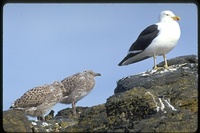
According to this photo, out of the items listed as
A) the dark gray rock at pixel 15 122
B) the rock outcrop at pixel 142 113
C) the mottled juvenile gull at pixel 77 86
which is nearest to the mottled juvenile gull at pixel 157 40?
the mottled juvenile gull at pixel 77 86

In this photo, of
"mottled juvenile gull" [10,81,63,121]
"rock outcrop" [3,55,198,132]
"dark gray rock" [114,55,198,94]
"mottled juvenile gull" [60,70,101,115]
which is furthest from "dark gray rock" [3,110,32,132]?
"mottled juvenile gull" [60,70,101,115]

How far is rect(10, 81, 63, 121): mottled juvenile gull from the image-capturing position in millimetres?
13352

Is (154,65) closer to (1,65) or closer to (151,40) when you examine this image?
(151,40)

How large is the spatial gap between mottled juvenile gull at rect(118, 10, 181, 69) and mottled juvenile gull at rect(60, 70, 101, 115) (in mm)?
2253

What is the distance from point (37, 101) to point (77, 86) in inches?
96.2

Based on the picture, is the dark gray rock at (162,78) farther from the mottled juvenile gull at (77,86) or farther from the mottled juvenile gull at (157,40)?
the mottled juvenile gull at (157,40)

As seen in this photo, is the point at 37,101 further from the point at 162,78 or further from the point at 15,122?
the point at 162,78

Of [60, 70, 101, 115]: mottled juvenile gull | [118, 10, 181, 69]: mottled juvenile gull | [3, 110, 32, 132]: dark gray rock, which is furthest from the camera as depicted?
[118, 10, 181, 69]: mottled juvenile gull

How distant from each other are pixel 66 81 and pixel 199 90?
5276mm

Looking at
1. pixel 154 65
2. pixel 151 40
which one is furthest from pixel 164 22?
pixel 154 65

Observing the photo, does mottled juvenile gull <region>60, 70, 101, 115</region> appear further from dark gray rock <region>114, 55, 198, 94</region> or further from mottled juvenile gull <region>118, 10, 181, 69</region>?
mottled juvenile gull <region>118, 10, 181, 69</region>

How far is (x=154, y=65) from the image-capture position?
53.8 ft

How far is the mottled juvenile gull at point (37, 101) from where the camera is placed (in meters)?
13.4

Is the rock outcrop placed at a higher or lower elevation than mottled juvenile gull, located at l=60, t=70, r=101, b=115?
lower
